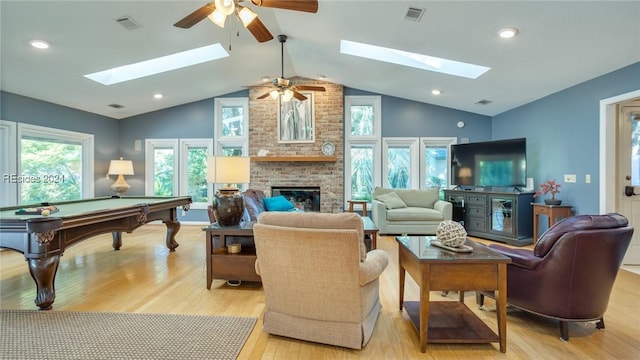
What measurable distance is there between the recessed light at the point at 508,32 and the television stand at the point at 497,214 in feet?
8.47

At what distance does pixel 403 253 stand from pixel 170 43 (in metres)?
4.04

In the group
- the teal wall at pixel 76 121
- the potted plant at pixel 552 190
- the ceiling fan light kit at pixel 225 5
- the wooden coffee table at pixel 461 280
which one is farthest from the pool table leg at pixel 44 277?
the potted plant at pixel 552 190

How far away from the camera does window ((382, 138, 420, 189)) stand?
22.1 ft

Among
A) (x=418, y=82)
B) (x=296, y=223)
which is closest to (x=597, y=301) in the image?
(x=296, y=223)

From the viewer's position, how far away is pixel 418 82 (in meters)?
5.55

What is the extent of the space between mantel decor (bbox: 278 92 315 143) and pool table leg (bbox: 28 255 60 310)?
4.60 m

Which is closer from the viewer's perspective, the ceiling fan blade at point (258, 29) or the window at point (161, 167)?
the ceiling fan blade at point (258, 29)

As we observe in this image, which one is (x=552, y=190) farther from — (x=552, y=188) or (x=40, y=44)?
(x=40, y=44)

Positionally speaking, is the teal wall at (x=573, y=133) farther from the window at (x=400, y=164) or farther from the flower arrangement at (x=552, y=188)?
the window at (x=400, y=164)

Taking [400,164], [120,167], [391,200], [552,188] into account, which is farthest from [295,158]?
[552,188]

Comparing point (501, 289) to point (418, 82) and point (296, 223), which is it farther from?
point (418, 82)

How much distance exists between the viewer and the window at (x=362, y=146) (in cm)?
674

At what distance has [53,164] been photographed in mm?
5426

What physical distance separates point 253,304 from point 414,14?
3349 millimetres
